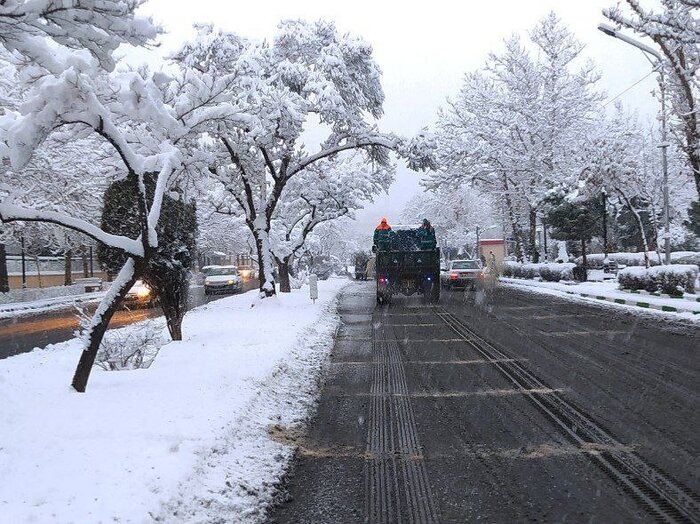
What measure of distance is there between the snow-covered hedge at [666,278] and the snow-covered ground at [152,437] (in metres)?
15.2

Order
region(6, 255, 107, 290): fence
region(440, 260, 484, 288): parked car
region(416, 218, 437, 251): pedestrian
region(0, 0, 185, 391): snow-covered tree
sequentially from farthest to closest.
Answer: region(6, 255, 107, 290): fence → region(440, 260, 484, 288): parked car → region(416, 218, 437, 251): pedestrian → region(0, 0, 185, 391): snow-covered tree

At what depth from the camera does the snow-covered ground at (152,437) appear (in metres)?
3.96

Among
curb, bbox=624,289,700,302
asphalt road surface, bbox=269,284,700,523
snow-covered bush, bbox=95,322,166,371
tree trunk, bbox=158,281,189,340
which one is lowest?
asphalt road surface, bbox=269,284,700,523

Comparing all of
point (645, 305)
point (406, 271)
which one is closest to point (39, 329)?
point (406, 271)

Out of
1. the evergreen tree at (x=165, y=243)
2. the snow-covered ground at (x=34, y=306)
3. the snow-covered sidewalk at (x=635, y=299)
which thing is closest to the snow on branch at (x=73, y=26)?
the evergreen tree at (x=165, y=243)

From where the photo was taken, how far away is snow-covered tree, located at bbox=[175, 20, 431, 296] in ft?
58.9

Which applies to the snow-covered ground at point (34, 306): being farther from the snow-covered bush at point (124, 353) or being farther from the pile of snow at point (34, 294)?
the snow-covered bush at point (124, 353)

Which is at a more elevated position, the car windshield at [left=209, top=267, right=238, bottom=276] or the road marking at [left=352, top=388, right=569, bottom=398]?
the car windshield at [left=209, top=267, right=238, bottom=276]

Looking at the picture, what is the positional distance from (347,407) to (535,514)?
3464 millimetres

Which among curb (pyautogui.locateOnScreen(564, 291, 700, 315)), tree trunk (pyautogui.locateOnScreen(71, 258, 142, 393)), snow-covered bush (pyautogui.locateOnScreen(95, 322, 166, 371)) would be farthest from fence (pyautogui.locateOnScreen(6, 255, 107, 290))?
tree trunk (pyautogui.locateOnScreen(71, 258, 142, 393))

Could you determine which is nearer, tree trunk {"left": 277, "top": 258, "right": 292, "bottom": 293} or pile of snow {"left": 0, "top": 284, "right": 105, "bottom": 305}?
tree trunk {"left": 277, "top": 258, "right": 292, "bottom": 293}

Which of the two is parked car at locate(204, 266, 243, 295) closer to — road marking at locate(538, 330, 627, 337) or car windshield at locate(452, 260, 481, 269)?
car windshield at locate(452, 260, 481, 269)

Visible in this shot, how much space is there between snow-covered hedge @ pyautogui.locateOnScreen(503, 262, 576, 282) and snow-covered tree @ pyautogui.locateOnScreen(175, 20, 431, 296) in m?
15.9

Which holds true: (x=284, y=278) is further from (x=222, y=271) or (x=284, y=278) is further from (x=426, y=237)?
(x=222, y=271)
